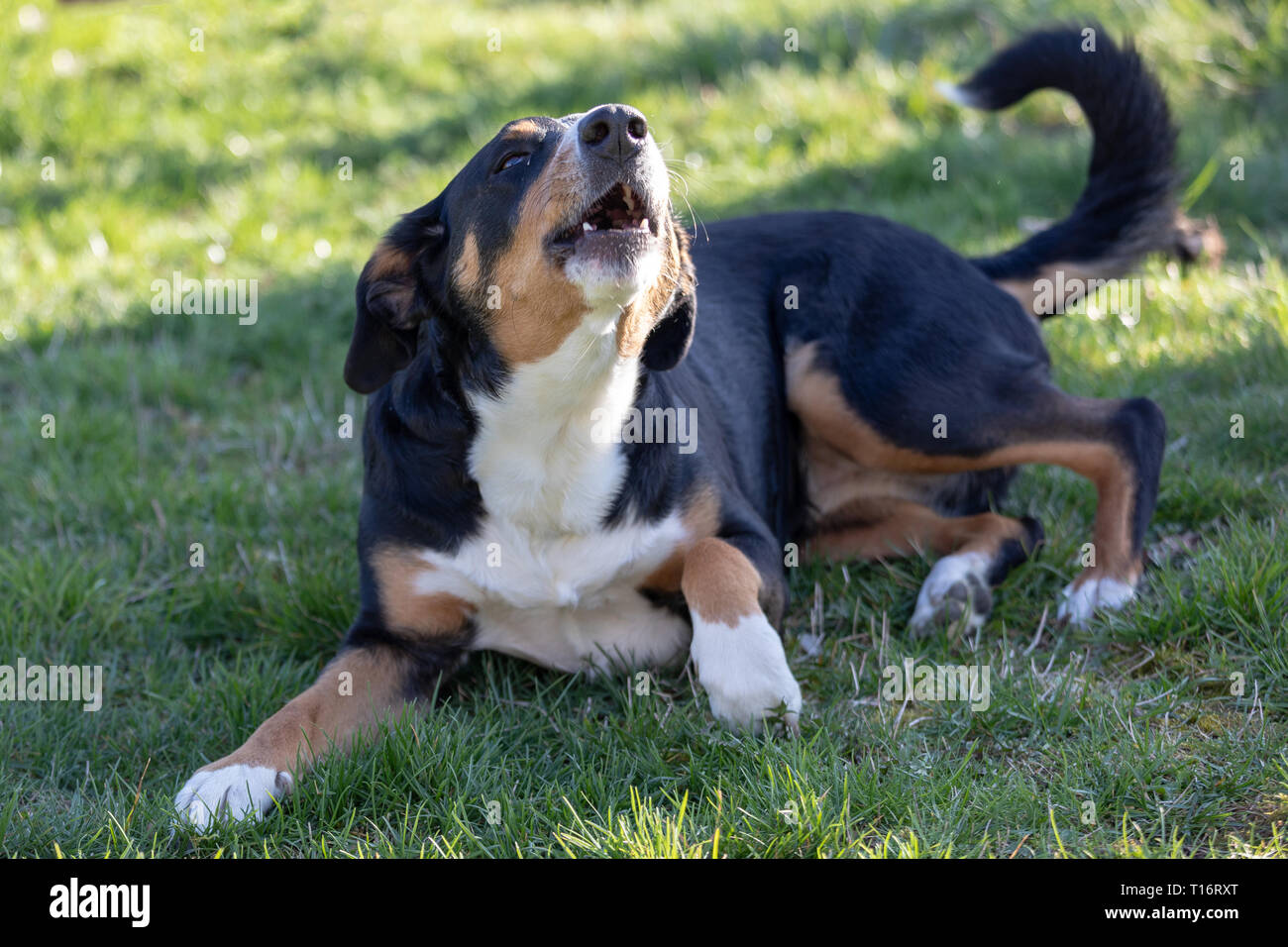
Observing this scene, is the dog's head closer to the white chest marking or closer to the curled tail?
the white chest marking

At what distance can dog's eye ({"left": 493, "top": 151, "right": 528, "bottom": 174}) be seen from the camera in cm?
322

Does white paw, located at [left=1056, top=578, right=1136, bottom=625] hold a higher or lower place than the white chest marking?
lower

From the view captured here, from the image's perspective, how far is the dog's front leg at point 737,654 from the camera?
10.1ft

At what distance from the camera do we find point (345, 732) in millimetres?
3188

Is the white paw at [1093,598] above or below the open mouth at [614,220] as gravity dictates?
below

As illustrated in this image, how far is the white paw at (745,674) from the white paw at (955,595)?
2.29 feet

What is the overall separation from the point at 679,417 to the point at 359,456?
1805 millimetres

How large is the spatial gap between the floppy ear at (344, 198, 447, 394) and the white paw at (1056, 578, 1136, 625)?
77.8 inches

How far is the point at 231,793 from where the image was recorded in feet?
9.53

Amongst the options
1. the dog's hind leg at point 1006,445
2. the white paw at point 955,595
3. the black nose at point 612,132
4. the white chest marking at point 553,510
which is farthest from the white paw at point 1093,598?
the black nose at point 612,132

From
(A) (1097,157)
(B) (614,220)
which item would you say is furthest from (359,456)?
Result: (A) (1097,157)

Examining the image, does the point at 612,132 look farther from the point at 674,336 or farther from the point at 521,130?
the point at 674,336

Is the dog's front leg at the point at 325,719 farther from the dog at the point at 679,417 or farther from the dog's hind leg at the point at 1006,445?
the dog's hind leg at the point at 1006,445

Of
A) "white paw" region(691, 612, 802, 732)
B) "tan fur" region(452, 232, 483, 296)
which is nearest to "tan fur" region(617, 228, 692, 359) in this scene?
"tan fur" region(452, 232, 483, 296)
